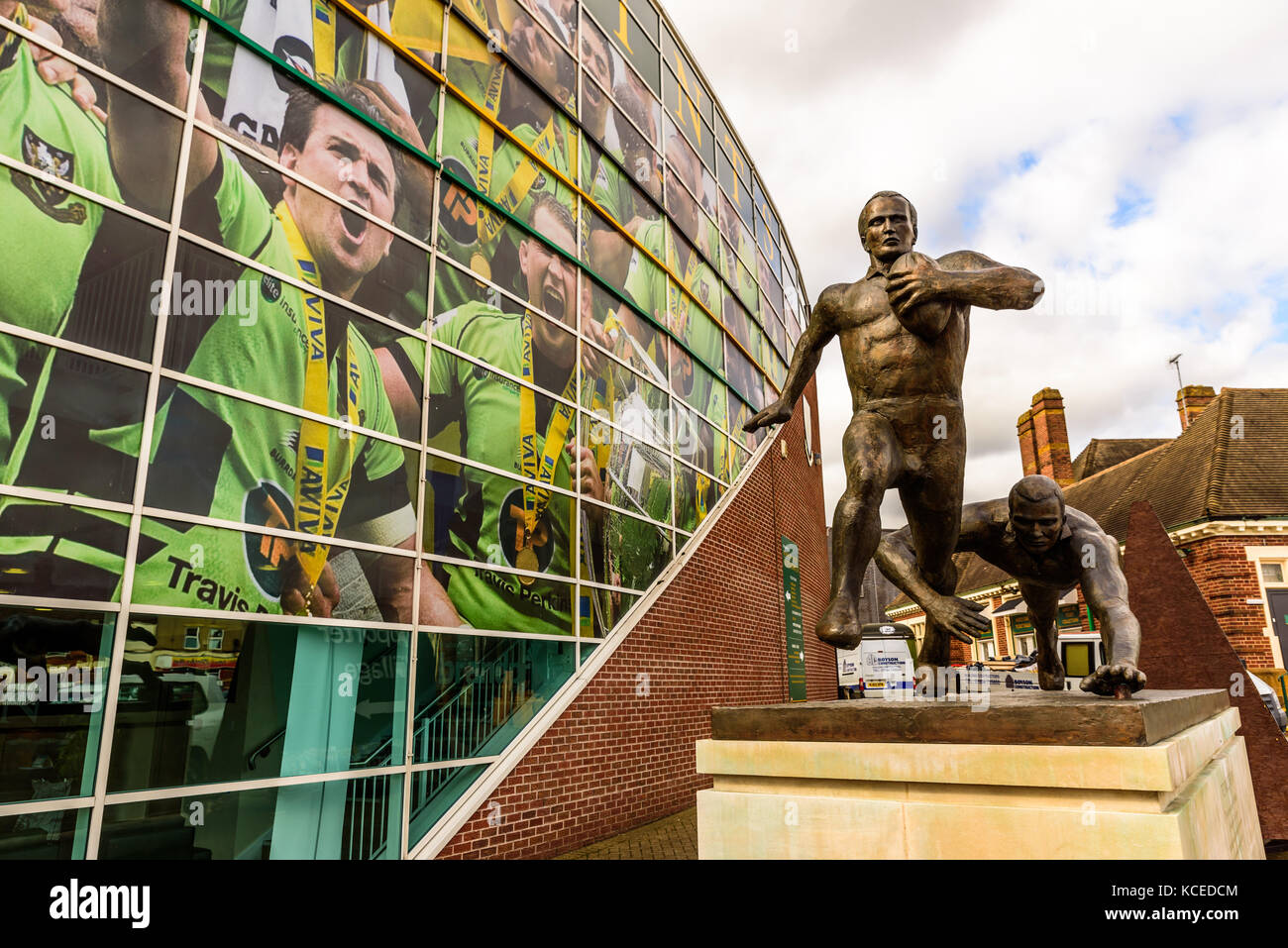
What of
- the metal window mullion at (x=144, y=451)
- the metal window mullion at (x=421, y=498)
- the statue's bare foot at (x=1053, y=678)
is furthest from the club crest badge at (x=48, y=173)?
the statue's bare foot at (x=1053, y=678)

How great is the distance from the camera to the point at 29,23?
15.5 feet

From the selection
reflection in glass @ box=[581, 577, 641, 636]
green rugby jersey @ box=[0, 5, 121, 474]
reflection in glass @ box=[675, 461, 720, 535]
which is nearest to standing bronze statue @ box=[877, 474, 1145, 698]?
green rugby jersey @ box=[0, 5, 121, 474]

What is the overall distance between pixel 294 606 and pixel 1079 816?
17.3ft

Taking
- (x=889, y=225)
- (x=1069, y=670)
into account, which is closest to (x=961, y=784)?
(x=889, y=225)

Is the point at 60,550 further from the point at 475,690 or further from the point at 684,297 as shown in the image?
the point at 684,297

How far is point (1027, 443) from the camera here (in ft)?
115

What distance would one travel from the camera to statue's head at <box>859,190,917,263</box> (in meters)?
3.93

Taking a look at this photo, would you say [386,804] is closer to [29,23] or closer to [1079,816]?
[1079,816]

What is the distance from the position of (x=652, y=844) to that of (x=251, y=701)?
15.2 feet

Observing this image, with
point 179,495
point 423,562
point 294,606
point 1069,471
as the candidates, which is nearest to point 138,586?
point 179,495

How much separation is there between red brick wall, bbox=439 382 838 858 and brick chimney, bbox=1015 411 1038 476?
2257 centimetres

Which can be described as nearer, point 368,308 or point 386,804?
point 386,804

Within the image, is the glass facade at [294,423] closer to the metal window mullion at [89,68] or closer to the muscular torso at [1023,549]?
the metal window mullion at [89,68]

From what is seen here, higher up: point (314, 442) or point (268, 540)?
point (314, 442)
